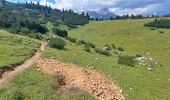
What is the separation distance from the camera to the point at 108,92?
36719mm

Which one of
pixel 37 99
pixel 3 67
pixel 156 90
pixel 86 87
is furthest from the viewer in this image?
pixel 3 67

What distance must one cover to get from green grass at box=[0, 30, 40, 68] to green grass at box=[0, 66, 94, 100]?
5475 millimetres

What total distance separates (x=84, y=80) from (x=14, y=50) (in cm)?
1776

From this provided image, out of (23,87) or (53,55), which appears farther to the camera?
(53,55)

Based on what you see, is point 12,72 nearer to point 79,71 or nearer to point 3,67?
point 3,67

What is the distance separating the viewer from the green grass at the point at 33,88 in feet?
116

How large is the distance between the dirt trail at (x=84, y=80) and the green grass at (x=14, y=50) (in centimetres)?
359

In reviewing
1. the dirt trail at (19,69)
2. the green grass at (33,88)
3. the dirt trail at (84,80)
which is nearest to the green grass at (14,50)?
the dirt trail at (19,69)

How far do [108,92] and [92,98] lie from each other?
7.24ft

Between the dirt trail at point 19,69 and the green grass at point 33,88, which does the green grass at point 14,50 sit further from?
the green grass at point 33,88

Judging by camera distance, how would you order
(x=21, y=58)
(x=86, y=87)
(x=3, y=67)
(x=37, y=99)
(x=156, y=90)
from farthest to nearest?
1. (x=21, y=58)
2. (x=3, y=67)
3. (x=156, y=90)
4. (x=86, y=87)
5. (x=37, y=99)

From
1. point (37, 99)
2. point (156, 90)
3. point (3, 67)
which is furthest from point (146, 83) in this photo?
point (3, 67)

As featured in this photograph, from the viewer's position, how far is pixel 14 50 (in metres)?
53.7

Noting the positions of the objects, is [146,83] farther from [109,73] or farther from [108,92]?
[108,92]
